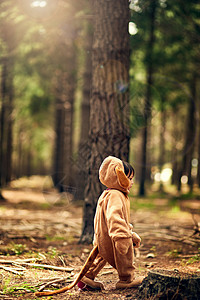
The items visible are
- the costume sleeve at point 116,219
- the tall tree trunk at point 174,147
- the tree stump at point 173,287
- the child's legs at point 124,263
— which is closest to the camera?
the tree stump at point 173,287

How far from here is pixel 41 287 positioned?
13.5 ft

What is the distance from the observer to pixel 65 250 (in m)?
6.23

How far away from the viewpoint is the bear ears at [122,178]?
405 centimetres

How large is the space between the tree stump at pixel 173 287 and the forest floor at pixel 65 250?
31 cm

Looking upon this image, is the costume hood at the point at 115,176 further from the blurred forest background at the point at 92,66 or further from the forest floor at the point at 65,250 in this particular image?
the blurred forest background at the point at 92,66

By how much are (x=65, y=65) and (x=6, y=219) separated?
26.5 ft

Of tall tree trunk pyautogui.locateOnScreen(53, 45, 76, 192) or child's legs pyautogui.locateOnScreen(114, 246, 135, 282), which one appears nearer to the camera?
child's legs pyautogui.locateOnScreen(114, 246, 135, 282)

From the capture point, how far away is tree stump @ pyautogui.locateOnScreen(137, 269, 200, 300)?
354 centimetres

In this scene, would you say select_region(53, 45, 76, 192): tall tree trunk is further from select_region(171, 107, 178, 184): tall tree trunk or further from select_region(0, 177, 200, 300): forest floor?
select_region(0, 177, 200, 300): forest floor

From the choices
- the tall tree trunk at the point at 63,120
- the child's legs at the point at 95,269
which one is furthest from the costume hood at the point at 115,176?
the tall tree trunk at the point at 63,120

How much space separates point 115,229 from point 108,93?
128 inches

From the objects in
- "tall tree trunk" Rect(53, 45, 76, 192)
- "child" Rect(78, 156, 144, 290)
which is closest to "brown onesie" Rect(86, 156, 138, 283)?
"child" Rect(78, 156, 144, 290)

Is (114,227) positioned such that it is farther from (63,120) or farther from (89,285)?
(63,120)

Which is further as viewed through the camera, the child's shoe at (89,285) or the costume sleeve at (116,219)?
the child's shoe at (89,285)
